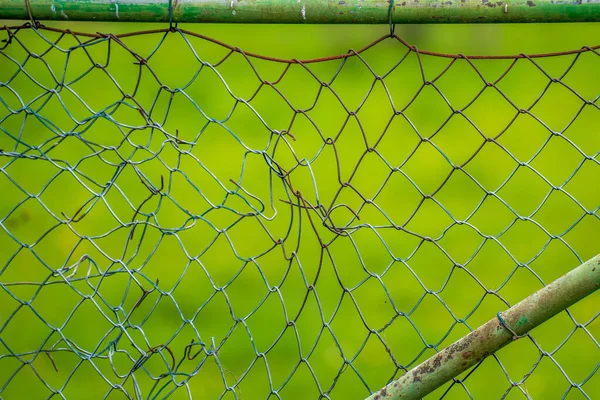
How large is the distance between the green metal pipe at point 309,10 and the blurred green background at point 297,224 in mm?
402

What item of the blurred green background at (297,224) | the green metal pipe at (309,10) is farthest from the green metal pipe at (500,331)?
the green metal pipe at (309,10)

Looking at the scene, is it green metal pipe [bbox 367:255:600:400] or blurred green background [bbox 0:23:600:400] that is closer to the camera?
green metal pipe [bbox 367:255:600:400]

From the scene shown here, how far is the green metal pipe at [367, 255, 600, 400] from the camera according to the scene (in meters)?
1.70

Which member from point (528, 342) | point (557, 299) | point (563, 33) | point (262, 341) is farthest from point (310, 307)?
point (563, 33)

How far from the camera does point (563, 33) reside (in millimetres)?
Answer: 6488

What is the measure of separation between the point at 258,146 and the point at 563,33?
10.3 feet

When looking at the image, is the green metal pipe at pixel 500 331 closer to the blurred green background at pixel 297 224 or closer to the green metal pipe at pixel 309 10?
the blurred green background at pixel 297 224

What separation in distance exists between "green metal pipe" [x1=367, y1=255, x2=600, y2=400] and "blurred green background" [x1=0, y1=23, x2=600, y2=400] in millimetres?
369

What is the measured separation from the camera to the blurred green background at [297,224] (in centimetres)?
321

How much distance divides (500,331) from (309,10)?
878mm

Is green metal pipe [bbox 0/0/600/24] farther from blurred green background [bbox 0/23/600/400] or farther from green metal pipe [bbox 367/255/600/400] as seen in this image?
green metal pipe [bbox 367/255/600/400]

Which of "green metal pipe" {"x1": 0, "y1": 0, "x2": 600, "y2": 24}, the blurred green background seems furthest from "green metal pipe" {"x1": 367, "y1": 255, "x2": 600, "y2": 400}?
"green metal pipe" {"x1": 0, "y1": 0, "x2": 600, "y2": 24}

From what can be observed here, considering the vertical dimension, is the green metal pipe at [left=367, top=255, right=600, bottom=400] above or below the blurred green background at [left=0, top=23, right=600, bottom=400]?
below

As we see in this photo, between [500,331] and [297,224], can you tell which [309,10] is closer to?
[500,331]
